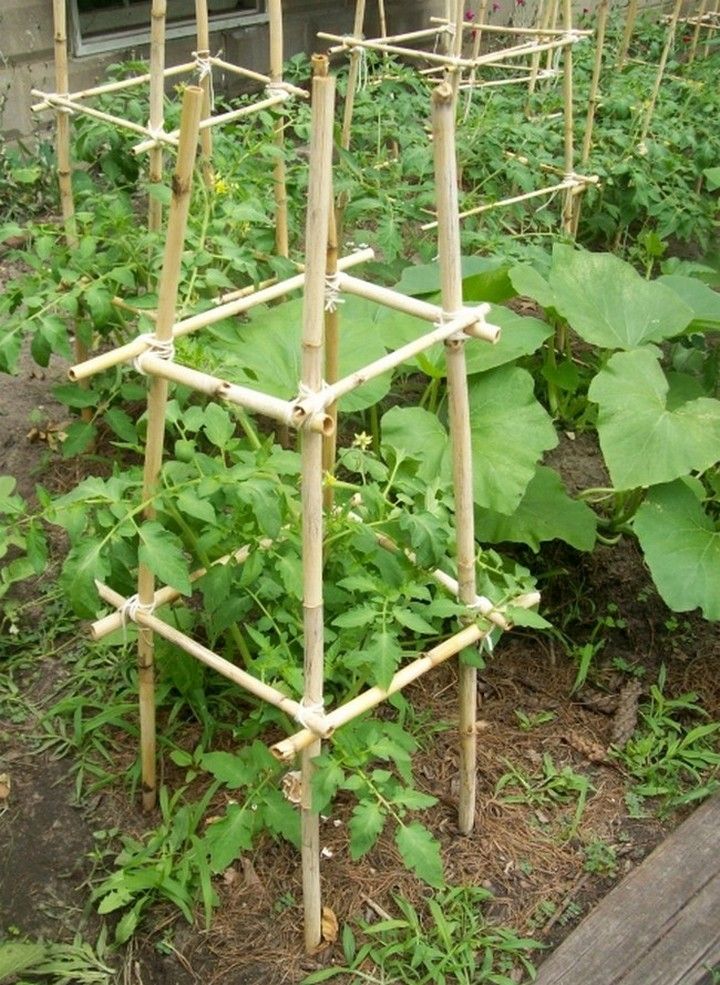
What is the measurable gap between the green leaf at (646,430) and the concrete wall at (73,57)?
11.5 feet

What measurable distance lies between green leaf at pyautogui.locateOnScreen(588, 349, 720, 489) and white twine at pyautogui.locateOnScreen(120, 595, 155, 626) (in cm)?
128

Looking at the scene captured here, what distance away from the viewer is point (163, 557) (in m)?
1.89

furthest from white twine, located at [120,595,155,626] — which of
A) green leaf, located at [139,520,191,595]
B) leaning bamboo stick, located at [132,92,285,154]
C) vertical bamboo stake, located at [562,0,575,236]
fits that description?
vertical bamboo stake, located at [562,0,575,236]

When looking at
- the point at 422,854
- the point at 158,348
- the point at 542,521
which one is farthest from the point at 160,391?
the point at 542,521

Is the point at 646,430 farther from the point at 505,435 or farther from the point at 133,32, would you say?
the point at 133,32

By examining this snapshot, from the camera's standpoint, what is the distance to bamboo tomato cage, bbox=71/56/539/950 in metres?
1.64

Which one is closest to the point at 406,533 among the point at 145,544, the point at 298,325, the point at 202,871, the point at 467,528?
the point at 467,528

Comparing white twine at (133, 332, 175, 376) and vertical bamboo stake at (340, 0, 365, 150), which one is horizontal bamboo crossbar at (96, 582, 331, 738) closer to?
white twine at (133, 332, 175, 376)

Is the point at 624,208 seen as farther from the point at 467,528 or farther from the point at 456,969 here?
the point at 456,969

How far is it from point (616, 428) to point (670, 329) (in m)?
0.56

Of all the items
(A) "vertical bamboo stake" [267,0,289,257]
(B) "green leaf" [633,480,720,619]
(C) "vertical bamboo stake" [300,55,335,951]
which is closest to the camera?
(C) "vertical bamboo stake" [300,55,335,951]

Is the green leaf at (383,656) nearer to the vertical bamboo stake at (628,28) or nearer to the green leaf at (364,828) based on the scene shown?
the green leaf at (364,828)

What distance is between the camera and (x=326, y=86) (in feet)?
4.96

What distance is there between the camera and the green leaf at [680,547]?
2744mm
